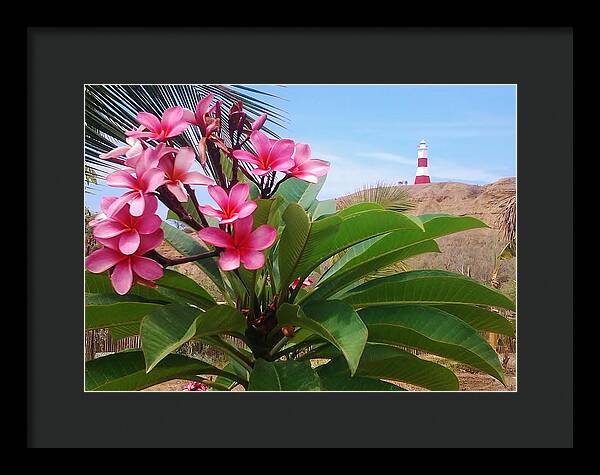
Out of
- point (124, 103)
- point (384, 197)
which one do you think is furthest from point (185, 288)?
point (384, 197)

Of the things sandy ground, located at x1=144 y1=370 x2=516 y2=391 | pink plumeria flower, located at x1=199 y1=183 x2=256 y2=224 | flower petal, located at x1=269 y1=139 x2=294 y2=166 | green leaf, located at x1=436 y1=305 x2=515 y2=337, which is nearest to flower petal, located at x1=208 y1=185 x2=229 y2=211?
pink plumeria flower, located at x1=199 y1=183 x2=256 y2=224

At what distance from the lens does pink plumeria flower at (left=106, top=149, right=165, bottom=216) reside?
81 centimetres

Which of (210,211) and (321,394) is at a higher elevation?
(210,211)

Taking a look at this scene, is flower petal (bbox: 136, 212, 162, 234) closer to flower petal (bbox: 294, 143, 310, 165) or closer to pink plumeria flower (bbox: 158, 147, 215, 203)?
pink plumeria flower (bbox: 158, 147, 215, 203)

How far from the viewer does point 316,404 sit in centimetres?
104

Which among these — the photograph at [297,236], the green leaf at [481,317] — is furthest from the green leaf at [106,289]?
the green leaf at [481,317]

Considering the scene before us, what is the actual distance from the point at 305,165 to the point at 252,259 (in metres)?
0.19

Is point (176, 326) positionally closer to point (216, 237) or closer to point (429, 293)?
point (216, 237)

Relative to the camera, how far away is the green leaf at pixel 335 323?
0.80 meters

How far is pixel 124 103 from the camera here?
4.03 ft

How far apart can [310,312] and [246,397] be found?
24cm
